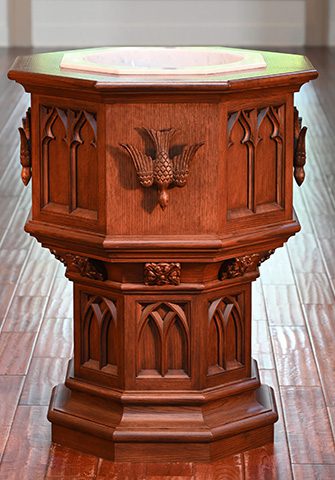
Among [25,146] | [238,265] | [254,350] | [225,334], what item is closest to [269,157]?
[238,265]

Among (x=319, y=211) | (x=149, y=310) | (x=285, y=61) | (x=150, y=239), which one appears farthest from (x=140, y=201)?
(x=319, y=211)

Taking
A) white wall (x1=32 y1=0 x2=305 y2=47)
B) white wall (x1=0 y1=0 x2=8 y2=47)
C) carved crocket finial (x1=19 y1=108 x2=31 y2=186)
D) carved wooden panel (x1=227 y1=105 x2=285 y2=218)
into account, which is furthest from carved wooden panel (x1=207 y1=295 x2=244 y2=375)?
white wall (x1=0 y1=0 x2=8 y2=47)

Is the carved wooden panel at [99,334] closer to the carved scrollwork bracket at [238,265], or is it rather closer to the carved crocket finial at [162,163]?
the carved scrollwork bracket at [238,265]

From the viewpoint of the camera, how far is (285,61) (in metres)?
3.41

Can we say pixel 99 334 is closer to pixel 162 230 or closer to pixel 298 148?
pixel 162 230

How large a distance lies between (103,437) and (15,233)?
280 centimetres

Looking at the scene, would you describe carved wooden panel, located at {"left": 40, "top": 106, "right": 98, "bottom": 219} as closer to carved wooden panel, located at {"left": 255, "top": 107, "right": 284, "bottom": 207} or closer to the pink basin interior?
the pink basin interior

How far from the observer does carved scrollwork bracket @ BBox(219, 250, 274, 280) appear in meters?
3.39

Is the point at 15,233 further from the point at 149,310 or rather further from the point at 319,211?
the point at 149,310

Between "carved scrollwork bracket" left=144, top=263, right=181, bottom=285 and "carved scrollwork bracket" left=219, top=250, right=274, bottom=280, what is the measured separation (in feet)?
0.51

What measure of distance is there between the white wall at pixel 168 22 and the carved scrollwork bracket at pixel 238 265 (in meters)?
9.80

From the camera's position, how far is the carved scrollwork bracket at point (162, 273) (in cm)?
328

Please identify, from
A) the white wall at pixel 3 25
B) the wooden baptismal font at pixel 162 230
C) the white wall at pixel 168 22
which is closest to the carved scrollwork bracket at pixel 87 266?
the wooden baptismal font at pixel 162 230

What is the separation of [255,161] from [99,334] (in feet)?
2.32
